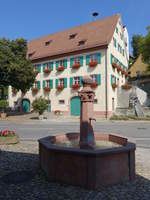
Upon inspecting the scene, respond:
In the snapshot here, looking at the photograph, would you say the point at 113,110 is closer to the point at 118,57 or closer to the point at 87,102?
the point at 118,57

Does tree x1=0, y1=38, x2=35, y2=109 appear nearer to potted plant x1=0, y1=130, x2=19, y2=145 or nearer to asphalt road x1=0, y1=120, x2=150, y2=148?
asphalt road x1=0, y1=120, x2=150, y2=148

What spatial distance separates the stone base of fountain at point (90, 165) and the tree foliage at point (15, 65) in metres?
23.1

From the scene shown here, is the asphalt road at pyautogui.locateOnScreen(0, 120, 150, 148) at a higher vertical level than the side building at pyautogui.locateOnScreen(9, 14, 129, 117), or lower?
lower

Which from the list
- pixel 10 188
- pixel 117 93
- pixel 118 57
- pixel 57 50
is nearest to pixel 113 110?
pixel 117 93

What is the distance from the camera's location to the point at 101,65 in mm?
26078

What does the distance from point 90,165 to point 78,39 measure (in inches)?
1128

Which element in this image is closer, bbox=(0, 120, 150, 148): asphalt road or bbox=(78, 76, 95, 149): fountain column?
bbox=(78, 76, 95, 149): fountain column

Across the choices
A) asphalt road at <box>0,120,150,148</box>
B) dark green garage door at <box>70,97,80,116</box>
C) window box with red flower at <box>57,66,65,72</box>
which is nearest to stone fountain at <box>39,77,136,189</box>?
asphalt road at <box>0,120,150,148</box>

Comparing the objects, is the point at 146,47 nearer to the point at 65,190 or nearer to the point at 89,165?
the point at 89,165

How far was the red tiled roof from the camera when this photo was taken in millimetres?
27562

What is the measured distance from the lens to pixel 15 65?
25.8 m

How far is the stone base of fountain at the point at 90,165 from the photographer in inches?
166

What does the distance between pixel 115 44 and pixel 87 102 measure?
2565 cm

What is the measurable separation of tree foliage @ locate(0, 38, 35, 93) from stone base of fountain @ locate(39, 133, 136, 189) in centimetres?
2313
